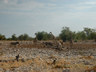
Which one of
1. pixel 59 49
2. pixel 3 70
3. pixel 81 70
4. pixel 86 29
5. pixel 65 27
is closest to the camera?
pixel 81 70

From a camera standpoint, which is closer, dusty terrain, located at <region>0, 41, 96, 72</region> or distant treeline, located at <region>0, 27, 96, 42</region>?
dusty terrain, located at <region>0, 41, 96, 72</region>

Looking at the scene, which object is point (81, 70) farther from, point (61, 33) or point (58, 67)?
point (61, 33)

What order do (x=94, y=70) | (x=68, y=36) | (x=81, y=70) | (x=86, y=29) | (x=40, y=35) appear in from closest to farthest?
1. (x=94, y=70)
2. (x=81, y=70)
3. (x=68, y=36)
4. (x=40, y=35)
5. (x=86, y=29)

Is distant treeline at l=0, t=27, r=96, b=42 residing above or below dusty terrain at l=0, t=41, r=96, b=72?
above

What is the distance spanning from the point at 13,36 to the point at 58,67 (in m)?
56.0

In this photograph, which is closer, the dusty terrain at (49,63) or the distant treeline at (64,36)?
the dusty terrain at (49,63)

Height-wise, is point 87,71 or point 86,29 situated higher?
point 86,29

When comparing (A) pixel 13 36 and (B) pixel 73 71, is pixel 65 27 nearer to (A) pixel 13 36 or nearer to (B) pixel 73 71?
(A) pixel 13 36

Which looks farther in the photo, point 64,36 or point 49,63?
point 64,36

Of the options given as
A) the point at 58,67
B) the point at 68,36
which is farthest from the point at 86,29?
the point at 58,67

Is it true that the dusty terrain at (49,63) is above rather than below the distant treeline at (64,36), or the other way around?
below

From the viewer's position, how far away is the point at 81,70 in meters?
9.80

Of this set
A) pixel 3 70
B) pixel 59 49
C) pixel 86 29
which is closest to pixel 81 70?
pixel 3 70

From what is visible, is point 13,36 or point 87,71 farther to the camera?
point 13,36
